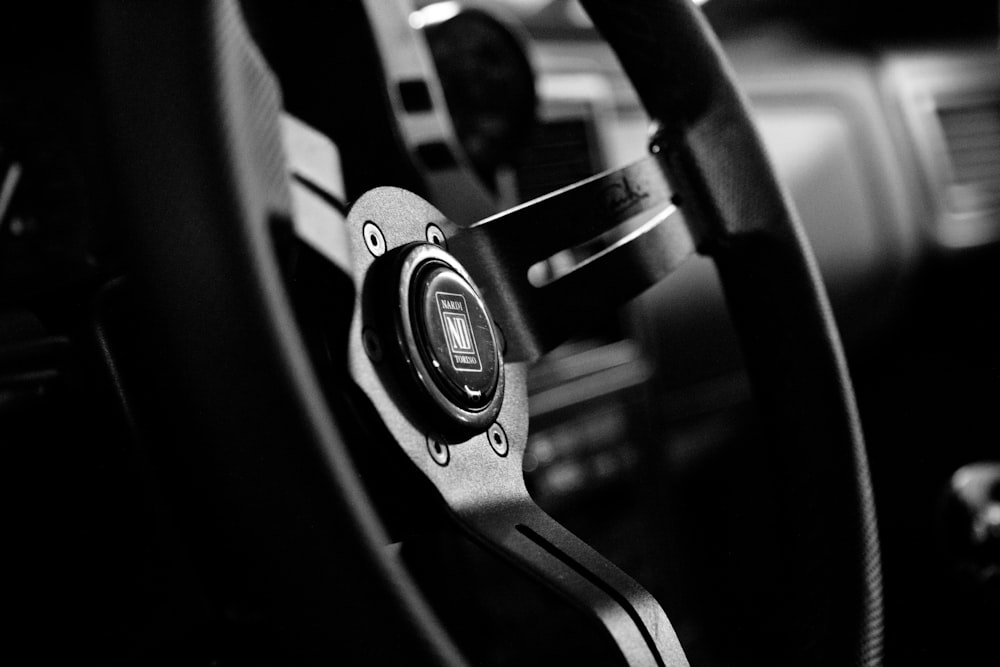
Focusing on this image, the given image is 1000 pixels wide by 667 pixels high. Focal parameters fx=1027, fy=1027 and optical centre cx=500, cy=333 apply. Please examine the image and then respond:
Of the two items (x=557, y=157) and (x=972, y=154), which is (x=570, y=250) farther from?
(x=972, y=154)

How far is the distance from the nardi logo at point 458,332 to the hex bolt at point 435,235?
3cm

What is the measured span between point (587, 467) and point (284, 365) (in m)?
1.02

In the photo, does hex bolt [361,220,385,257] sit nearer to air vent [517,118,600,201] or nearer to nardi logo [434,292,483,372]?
nardi logo [434,292,483,372]

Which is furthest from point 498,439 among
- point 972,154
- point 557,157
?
point 972,154

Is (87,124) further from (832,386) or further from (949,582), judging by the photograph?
(949,582)

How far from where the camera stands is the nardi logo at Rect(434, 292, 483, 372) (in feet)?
1.49

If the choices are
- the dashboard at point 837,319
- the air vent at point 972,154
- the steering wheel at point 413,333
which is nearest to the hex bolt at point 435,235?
the steering wheel at point 413,333

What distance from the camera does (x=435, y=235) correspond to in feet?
1.61

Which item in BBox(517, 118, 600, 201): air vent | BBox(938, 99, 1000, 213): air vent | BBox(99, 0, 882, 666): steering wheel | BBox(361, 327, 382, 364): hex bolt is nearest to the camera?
BBox(99, 0, 882, 666): steering wheel

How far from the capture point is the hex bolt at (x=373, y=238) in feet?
1.46

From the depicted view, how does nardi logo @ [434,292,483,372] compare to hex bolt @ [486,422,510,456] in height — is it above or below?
above

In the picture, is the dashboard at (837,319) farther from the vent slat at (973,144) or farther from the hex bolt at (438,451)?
the hex bolt at (438,451)

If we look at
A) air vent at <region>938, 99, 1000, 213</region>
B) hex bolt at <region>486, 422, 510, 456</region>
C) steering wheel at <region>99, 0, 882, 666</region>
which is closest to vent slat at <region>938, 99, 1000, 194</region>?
air vent at <region>938, 99, 1000, 213</region>

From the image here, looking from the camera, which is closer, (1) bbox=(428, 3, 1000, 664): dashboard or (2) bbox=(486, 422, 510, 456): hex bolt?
(2) bbox=(486, 422, 510, 456): hex bolt
